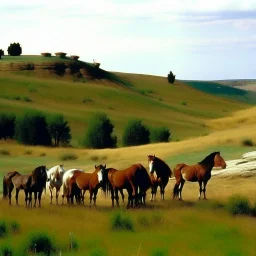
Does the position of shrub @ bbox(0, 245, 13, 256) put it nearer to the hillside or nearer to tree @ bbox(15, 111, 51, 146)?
tree @ bbox(15, 111, 51, 146)

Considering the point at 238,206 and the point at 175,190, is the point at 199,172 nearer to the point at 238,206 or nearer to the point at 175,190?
the point at 175,190

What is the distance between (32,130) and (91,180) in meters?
48.1

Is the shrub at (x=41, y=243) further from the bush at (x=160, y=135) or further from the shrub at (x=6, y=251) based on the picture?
the bush at (x=160, y=135)

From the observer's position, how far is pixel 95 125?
255 ft

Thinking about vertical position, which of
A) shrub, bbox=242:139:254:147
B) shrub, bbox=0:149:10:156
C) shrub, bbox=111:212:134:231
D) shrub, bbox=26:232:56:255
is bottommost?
shrub, bbox=0:149:10:156

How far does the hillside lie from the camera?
103 metres

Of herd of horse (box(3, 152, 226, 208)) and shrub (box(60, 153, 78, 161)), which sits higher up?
herd of horse (box(3, 152, 226, 208))

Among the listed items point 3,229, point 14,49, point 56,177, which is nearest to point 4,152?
point 56,177

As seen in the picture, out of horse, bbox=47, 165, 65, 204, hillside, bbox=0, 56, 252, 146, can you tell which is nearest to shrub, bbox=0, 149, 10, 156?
hillside, bbox=0, 56, 252, 146

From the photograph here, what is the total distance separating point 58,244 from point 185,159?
2846cm

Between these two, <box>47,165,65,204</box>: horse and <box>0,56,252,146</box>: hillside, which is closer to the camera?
<box>47,165,65,204</box>: horse

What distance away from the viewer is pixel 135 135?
261ft

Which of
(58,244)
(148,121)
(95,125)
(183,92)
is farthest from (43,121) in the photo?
(183,92)

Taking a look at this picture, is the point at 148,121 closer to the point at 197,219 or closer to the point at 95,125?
the point at 95,125
